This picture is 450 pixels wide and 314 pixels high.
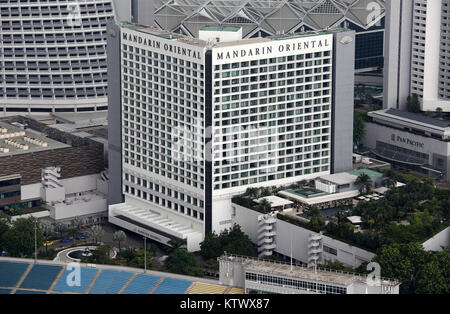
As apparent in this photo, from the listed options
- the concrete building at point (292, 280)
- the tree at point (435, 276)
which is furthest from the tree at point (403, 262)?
the concrete building at point (292, 280)

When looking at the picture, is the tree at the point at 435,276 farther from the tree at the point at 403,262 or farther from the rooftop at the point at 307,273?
the rooftop at the point at 307,273

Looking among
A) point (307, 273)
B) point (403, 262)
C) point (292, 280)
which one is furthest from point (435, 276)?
point (292, 280)

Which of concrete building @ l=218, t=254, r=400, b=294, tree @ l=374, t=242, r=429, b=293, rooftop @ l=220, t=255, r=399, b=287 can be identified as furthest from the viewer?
tree @ l=374, t=242, r=429, b=293

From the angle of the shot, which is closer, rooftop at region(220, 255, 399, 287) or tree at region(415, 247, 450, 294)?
rooftop at region(220, 255, 399, 287)

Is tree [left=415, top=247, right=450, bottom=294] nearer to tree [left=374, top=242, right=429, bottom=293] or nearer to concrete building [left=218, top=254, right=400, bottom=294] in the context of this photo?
tree [left=374, top=242, right=429, bottom=293]

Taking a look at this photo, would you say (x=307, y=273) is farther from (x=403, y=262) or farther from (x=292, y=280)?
(x=403, y=262)

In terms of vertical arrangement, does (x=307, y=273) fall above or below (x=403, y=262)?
above

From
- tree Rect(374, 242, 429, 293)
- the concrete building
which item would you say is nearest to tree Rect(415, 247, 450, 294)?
tree Rect(374, 242, 429, 293)

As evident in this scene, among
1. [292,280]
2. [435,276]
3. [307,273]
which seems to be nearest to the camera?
[292,280]

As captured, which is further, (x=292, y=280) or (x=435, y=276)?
(x=435, y=276)
